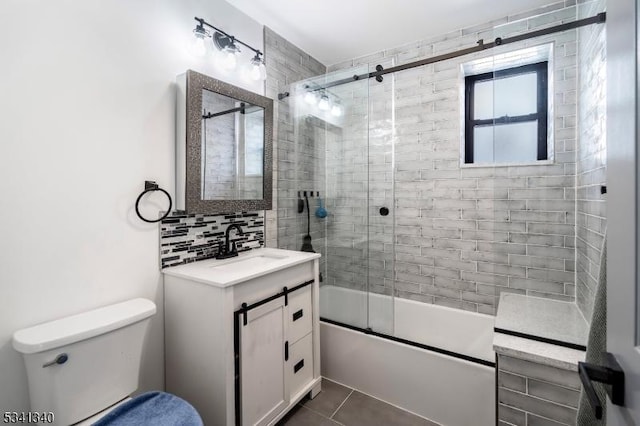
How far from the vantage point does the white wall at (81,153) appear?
3.81 ft

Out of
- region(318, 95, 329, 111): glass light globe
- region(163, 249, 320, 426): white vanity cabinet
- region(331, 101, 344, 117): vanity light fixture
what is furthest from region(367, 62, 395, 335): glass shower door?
region(163, 249, 320, 426): white vanity cabinet

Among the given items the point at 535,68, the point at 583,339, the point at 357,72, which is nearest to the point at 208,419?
the point at 583,339

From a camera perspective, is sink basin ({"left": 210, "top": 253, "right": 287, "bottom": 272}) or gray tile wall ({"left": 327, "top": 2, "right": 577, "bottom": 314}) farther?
gray tile wall ({"left": 327, "top": 2, "right": 577, "bottom": 314})

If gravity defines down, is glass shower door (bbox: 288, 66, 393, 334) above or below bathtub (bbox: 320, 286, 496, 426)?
above

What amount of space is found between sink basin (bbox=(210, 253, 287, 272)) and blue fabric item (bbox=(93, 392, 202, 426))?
628mm

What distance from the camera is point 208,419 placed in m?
1.45

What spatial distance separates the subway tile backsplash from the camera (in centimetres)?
169

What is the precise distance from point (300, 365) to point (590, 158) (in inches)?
83.1

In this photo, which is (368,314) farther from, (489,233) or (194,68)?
(194,68)

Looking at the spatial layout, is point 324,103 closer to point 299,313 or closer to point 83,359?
point 299,313

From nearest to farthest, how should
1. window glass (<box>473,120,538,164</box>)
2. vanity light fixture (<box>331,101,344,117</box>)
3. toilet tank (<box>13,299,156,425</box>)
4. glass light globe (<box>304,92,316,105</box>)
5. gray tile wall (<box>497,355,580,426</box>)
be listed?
toilet tank (<box>13,299,156,425</box>), gray tile wall (<box>497,355,580,426</box>), window glass (<box>473,120,538,164</box>), vanity light fixture (<box>331,101,344,117</box>), glass light globe (<box>304,92,316,105</box>)

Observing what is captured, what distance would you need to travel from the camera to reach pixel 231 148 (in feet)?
6.39

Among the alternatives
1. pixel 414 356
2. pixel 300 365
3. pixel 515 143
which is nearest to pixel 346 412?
pixel 300 365

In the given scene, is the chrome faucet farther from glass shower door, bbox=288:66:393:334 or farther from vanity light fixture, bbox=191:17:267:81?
vanity light fixture, bbox=191:17:267:81
